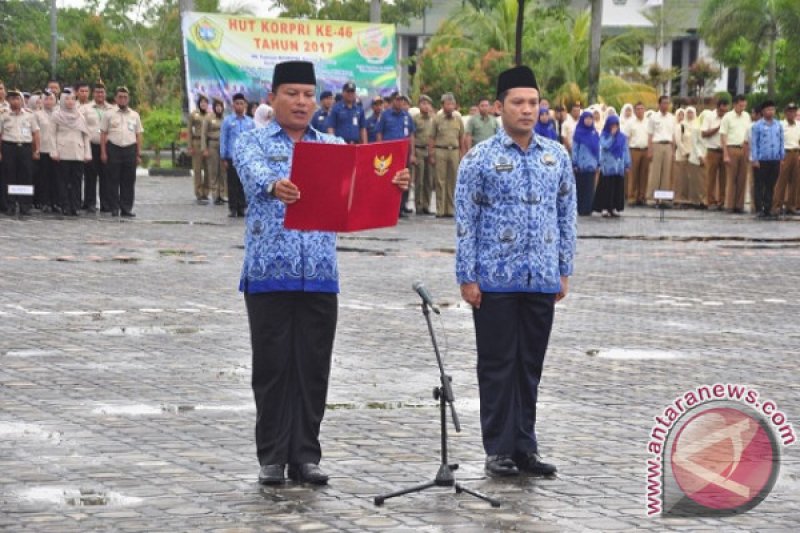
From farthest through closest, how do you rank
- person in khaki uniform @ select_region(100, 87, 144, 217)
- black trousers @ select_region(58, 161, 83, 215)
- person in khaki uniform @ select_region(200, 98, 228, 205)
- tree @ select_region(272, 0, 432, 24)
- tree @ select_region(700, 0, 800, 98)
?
tree @ select_region(272, 0, 432, 24)
tree @ select_region(700, 0, 800, 98)
person in khaki uniform @ select_region(200, 98, 228, 205)
person in khaki uniform @ select_region(100, 87, 144, 217)
black trousers @ select_region(58, 161, 83, 215)

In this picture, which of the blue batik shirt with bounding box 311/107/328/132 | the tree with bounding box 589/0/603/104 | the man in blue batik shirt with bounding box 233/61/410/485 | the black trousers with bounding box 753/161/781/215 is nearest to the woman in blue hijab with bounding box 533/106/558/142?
the black trousers with bounding box 753/161/781/215

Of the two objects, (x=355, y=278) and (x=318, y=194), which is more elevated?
(x=318, y=194)

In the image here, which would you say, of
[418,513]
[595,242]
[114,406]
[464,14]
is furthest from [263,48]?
[418,513]

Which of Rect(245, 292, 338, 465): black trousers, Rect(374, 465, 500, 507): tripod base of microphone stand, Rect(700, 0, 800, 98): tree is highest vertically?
Rect(700, 0, 800, 98): tree

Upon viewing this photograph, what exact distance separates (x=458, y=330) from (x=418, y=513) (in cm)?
662

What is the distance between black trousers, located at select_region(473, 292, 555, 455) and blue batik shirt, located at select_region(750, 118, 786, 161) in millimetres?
21493

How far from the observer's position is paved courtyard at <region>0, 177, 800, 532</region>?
24.9ft

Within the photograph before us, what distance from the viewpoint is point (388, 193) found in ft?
26.3

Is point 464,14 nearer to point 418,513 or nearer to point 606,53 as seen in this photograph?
point 606,53

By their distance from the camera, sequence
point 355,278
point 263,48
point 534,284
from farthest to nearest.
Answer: point 263,48 < point 355,278 < point 534,284

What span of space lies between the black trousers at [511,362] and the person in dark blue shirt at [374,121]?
Result: 20.6 meters

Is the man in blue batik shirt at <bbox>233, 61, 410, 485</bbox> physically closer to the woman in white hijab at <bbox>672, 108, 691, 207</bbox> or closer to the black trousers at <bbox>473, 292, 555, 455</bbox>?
the black trousers at <bbox>473, 292, 555, 455</bbox>

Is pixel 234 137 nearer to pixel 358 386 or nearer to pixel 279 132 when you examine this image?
pixel 358 386

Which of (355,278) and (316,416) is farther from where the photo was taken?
(355,278)
